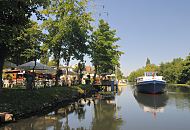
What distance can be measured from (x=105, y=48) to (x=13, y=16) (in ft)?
145

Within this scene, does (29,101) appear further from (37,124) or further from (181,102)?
(181,102)

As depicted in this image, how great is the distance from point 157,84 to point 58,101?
1046 inches

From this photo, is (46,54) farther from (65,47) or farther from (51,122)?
(51,122)

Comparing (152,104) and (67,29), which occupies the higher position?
(67,29)

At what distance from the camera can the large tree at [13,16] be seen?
1842 cm

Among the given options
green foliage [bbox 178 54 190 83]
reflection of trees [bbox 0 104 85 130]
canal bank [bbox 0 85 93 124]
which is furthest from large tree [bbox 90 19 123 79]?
green foliage [bbox 178 54 190 83]

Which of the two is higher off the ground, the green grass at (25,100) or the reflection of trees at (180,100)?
the green grass at (25,100)

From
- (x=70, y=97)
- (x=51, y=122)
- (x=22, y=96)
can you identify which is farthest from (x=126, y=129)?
(x=70, y=97)

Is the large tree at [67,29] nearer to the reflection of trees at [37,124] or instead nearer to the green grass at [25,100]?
the green grass at [25,100]

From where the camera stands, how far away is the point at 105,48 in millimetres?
63344

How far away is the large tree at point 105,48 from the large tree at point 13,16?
40.6 meters

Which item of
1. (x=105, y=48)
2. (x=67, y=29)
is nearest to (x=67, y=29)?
(x=67, y=29)

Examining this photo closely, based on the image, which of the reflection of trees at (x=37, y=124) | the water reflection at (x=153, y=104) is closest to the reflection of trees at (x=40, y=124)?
the reflection of trees at (x=37, y=124)

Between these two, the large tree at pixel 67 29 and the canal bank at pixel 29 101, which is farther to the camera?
the large tree at pixel 67 29
